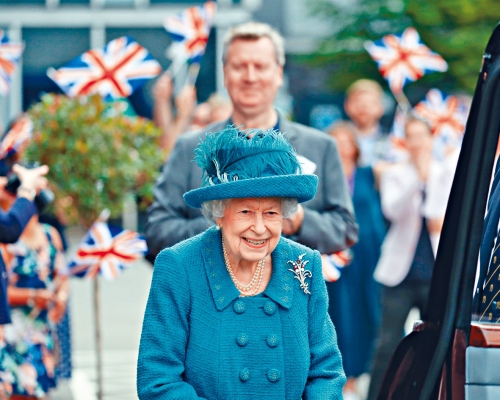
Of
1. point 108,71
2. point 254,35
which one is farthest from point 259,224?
point 108,71

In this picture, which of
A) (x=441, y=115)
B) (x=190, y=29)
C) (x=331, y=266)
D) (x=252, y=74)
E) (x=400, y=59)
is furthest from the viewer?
(x=441, y=115)

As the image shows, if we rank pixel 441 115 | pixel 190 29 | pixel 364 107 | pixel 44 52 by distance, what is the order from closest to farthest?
pixel 190 29
pixel 364 107
pixel 441 115
pixel 44 52

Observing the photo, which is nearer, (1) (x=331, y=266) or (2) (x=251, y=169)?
(2) (x=251, y=169)

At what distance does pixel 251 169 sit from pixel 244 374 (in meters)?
0.57

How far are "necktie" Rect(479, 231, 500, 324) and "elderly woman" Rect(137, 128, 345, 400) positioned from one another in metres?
0.49

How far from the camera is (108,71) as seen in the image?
7.50m

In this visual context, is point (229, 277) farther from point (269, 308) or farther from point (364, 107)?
point (364, 107)

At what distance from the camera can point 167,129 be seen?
10969 mm

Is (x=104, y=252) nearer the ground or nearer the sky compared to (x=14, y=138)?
nearer the ground

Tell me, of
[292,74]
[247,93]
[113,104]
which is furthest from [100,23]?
[247,93]

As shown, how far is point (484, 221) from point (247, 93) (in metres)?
1.76

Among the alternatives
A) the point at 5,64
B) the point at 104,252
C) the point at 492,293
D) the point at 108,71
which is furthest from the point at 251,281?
the point at 5,64

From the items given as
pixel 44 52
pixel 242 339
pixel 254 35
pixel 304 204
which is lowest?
pixel 242 339

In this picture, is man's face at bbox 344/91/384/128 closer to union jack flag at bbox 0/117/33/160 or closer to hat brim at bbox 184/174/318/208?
union jack flag at bbox 0/117/33/160
